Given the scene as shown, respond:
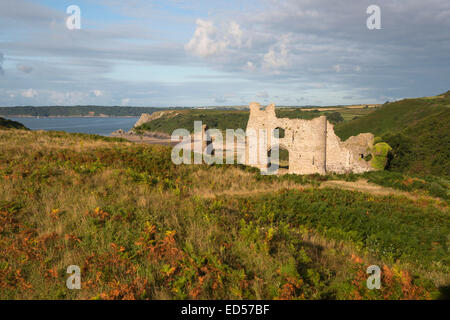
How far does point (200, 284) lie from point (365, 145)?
26782 millimetres

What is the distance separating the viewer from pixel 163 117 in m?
150

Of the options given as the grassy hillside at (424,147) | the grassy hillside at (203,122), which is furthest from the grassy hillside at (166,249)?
the grassy hillside at (203,122)

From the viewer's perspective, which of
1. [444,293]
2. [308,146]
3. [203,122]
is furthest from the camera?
[203,122]

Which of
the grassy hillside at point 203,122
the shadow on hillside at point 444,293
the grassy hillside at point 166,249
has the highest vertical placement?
the grassy hillside at point 203,122

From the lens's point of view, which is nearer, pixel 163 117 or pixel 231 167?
pixel 231 167

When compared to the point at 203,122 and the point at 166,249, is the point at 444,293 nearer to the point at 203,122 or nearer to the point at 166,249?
the point at 166,249

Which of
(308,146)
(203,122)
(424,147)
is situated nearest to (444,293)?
(308,146)

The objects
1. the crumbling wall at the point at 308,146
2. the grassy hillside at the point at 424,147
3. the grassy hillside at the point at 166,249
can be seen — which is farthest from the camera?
the grassy hillside at the point at 424,147

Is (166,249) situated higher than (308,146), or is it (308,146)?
(308,146)

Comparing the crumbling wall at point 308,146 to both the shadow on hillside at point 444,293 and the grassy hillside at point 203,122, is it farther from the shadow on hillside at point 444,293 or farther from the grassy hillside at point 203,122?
the grassy hillside at point 203,122

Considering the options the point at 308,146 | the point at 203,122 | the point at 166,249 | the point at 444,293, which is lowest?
the point at 444,293

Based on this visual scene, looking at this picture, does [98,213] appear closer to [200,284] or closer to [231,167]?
[200,284]

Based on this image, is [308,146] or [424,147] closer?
[308,146]
